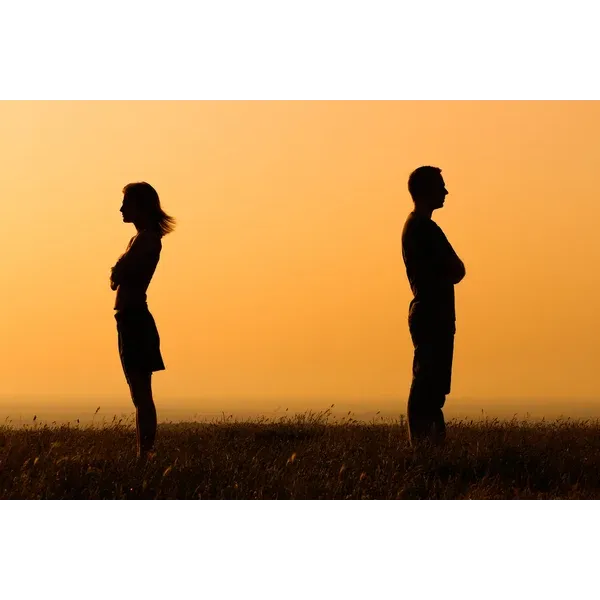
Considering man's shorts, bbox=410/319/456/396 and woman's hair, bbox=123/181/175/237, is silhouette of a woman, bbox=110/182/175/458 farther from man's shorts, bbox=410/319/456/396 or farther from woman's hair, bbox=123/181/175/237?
man's shorts, bbox=410/319/456/396

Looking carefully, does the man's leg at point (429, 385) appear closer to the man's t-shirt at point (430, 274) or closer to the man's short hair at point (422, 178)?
the man's t-shirt at point (430, 274)

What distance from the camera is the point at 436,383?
30.9ft

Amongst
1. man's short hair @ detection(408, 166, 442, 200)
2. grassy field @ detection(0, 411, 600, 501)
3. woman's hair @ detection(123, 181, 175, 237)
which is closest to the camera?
grassy field @ detection(0, 411, 600, 501)

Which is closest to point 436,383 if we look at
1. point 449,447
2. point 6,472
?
point 449,447

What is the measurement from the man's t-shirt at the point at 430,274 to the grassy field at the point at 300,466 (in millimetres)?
1433

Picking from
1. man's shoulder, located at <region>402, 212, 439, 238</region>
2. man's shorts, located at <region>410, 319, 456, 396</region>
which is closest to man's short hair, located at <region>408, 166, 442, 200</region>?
man's shoulder, located at <region>402, 212, 439, 238</region>

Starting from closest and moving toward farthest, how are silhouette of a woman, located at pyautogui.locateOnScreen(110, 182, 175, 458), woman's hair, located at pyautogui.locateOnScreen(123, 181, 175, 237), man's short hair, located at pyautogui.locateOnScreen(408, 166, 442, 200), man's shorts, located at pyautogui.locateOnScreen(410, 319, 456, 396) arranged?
silhouette of a woman, located at pyautogui.locateOnScreen(110, 182, 175, 458) → woman's hair, located at pyautogui.locateOnScreen(123, 181, 175, 237) → man's shorts, located at pyautogui.locateOnScreen(410, 319, 456, 396) → man's short hair, located at pyautogui.locateOnScreen(408, 166, 442, 200)

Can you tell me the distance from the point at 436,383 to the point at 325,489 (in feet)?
8.07

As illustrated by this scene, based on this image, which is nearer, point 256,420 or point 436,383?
point 436,383

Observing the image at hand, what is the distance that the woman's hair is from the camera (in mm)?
9219

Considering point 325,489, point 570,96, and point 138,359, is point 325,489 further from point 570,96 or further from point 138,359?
point 570,96

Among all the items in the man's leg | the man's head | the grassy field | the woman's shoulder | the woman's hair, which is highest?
the man's head

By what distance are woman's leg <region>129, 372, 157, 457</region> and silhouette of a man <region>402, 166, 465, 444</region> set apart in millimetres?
2811
